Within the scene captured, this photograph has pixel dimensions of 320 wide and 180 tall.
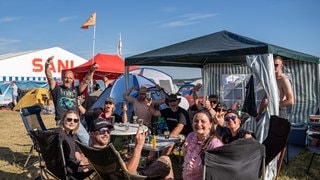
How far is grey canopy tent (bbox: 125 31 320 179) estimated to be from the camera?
437 cm

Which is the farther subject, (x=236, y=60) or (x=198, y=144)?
(x=236, y=60)

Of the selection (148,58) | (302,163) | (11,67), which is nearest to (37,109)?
(148,58)

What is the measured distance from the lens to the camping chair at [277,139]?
362cm

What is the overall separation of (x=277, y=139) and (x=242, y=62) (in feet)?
18.0

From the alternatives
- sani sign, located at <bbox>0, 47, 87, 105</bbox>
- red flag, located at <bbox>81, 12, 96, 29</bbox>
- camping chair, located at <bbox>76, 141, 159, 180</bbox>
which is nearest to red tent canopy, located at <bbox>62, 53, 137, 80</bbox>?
red flag, located at <bbox>81, 12, 96, 29</bbox>

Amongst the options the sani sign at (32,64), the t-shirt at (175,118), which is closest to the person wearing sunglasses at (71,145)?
the t-shirt at (175,118)

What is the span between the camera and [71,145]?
3297 mm

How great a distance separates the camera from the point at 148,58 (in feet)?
19.0

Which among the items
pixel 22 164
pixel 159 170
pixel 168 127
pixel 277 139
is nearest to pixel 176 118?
pixel 168 127

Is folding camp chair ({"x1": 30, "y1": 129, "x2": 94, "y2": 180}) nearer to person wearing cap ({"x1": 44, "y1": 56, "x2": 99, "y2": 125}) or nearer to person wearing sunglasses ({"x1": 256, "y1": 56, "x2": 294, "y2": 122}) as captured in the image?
person wearing cap ({"x1": 44, "y1": 56, "x2": 99, "y2": 125})

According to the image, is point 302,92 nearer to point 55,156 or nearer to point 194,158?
point 194,158

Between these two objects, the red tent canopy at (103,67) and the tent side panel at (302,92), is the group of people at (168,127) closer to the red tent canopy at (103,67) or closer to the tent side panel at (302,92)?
the tent side panel at (302,92)

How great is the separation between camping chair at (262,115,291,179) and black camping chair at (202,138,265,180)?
0.93 meters

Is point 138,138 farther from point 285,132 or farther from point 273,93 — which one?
point 273,93
